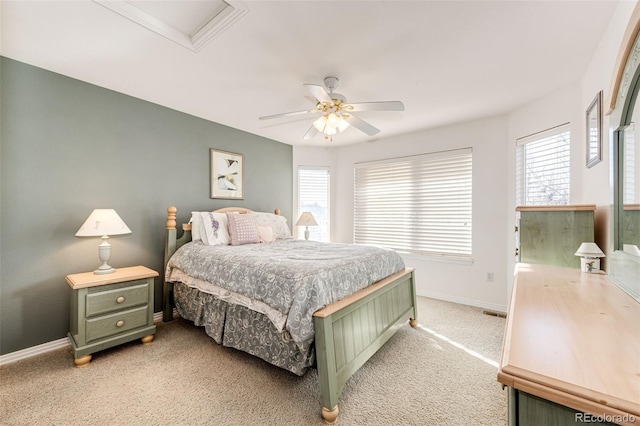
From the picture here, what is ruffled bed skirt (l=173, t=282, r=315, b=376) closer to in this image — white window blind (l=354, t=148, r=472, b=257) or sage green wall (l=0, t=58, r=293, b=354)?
sage green wall (l=0, t=58, r=293, b=354)

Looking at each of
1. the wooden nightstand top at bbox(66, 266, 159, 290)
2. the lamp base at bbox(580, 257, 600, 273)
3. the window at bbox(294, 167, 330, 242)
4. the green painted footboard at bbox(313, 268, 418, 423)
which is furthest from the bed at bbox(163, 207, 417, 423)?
the window at bbox(294, 167, 330, 242)

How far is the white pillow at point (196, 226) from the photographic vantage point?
10.3ft

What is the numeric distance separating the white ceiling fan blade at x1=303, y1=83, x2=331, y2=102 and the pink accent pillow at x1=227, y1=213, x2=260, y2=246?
1.81 m

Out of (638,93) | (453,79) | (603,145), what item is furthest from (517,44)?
(638,93)

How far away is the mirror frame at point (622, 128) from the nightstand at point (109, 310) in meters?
3.28

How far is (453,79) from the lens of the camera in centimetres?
246

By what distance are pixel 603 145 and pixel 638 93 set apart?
2.82ft

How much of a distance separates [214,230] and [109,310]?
120 centimetres

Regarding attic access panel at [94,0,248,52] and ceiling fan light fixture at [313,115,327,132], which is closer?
attic access panel at [94,0,248,52]

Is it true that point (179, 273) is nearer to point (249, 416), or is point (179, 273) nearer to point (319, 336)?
point (249, 416)

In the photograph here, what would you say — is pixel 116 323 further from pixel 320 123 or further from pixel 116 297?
pixel 320 123

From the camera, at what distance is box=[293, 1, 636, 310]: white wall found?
1.96 meters

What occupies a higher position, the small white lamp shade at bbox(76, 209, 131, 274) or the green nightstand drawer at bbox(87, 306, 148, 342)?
the small white lamp shade at bbox(76, 209, 131, 274)

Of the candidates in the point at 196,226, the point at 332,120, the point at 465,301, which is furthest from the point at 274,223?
the point at 465,301
